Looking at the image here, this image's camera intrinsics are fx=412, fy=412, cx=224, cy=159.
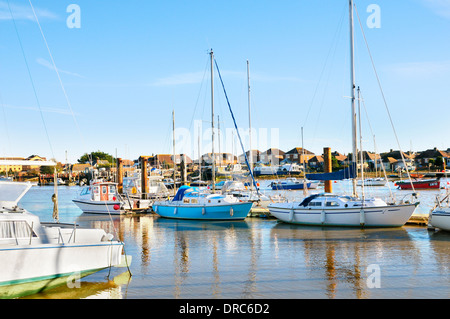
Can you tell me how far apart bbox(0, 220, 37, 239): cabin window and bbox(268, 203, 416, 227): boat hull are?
18882mm

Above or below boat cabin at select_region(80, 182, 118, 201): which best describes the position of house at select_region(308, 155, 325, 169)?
above

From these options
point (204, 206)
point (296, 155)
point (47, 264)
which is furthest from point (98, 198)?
point (296, 155)

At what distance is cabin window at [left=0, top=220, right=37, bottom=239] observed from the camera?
40.2 feet

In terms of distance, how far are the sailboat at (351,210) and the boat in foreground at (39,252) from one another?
53.1 ft

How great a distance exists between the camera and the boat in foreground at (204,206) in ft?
103

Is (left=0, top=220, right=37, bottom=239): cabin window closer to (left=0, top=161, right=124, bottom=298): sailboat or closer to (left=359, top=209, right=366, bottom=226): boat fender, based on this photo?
(left=0, top=161, right=124, bottom=298): sailboat

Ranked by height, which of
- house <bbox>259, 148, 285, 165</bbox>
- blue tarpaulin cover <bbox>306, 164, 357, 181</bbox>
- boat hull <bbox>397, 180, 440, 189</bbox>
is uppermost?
house <bbox>259, 148, 285, 165</bbox>

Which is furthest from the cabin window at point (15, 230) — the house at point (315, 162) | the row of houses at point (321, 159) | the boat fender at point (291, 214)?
the house at point (315, 162)

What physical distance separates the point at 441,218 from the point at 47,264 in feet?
67.5

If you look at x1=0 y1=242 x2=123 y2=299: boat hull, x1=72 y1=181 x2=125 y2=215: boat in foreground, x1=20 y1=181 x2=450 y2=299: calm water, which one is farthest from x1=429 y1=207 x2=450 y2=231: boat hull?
x1=72 y1=181 x2=125 y2=215: boat in foreground

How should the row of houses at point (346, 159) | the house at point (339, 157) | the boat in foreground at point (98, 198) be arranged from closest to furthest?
the boat in foreground at point (98, 198) → the row of houses at point (346, 159) → the house at point (339, 157)

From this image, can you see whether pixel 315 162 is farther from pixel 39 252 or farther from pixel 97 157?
pixel 39 252

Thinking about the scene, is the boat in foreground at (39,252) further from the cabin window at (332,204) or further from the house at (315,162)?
the house at (315,162)

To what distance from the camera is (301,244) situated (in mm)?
21125
